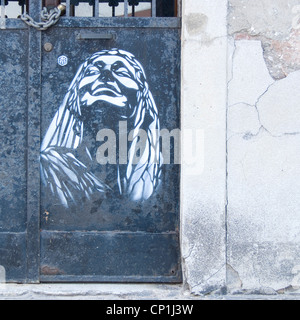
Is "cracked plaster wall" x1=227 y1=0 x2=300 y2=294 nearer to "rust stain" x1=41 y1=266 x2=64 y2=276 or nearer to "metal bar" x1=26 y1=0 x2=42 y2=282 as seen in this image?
"rust stain" x1=41 y1=266 x2=64 y2=276

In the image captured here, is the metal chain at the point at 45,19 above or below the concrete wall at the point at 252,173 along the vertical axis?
above

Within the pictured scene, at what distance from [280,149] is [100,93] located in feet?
→ 4.12

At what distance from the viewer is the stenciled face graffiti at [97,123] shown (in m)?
3.30

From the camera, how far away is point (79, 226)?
3303 mm

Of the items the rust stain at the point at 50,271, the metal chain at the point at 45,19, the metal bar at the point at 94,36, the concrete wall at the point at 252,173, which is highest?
the metal chain at the point at 45,19

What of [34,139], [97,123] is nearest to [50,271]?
[34,139]

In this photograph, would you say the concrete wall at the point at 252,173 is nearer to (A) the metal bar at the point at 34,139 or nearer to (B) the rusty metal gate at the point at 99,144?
(B) the rusty metal gate at the point at 99,144

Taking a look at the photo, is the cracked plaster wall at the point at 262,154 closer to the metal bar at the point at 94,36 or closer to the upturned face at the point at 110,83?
the upturned face at the point at 110,83

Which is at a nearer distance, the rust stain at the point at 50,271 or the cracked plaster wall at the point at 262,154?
the cracked plaster wall at the point at 262,154

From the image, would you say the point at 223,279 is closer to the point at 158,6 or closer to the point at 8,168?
the point at 8,168

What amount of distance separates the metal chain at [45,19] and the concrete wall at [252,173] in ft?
2.86

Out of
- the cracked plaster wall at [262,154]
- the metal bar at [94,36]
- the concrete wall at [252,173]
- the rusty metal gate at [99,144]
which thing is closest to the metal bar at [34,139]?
the rusty metal gate at [99,144]

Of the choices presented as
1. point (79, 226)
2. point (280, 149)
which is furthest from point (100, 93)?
point (280, 149)

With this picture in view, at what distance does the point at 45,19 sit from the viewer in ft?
10.7
